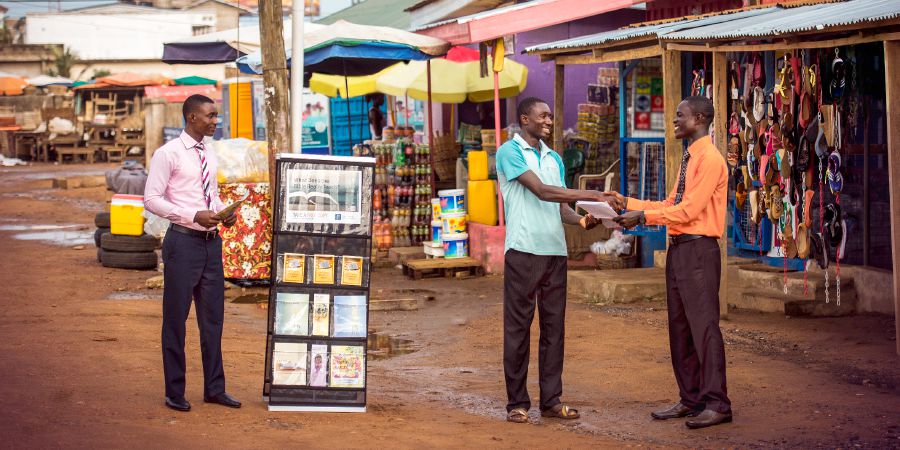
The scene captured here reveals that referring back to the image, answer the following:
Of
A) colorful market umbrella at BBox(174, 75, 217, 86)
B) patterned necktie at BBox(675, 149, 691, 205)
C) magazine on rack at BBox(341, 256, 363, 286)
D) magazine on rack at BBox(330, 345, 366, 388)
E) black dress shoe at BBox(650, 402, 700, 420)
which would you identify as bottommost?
black dress shoe at BBox(650, 402, 700, 420)

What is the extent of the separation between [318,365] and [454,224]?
7.79 m

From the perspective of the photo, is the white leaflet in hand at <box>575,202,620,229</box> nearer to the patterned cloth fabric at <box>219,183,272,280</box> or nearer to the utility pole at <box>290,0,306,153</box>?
the utility pole at <box>290,0,306,153</box>

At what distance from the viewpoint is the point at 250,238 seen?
499 inches

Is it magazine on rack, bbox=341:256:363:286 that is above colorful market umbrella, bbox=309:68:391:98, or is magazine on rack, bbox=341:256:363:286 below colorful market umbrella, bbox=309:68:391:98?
below

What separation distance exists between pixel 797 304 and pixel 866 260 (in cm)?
85

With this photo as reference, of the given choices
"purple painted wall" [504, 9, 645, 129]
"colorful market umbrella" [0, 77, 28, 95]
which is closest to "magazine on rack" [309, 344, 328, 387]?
"purple painted wall" [504, 9, 645, 129]

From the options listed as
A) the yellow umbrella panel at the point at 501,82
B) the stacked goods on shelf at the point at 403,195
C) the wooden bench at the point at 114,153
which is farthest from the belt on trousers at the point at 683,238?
the wooden bench at the point at 114,153

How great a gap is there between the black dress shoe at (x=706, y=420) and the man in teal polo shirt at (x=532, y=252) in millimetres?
750

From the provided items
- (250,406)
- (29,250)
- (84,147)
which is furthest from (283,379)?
(84,147)

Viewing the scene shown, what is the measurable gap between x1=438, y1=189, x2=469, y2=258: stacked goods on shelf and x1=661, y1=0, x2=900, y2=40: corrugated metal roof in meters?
4.94

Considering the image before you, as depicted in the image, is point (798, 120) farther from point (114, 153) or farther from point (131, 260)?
point (114, 153)

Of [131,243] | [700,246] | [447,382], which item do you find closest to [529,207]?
[700,246]

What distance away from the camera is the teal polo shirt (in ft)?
22.8

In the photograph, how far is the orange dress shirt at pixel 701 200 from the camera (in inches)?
265
